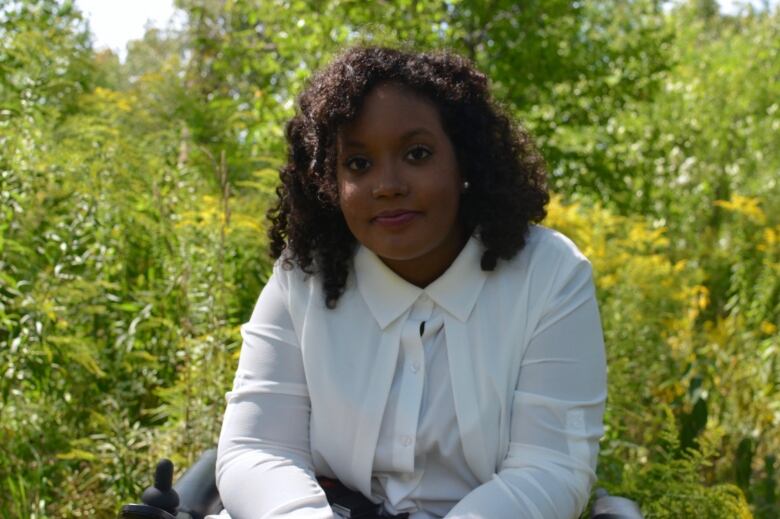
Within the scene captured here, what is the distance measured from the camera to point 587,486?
226 cm

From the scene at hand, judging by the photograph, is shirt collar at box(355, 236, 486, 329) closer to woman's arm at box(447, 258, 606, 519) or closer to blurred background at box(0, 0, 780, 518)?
woman's arm at box(447, 258, 606, 519)

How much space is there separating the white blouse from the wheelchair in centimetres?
4

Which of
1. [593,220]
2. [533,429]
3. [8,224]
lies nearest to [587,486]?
[533,429]

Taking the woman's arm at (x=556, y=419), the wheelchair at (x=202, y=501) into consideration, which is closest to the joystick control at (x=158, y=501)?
the wheelchair at (x=202, y=501)

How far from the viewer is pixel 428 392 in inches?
92.6

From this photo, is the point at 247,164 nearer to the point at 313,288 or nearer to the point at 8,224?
the point at 8,224

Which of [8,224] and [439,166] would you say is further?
[8,224]

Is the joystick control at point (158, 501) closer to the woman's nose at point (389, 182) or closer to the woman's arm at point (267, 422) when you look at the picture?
the woman's arm at point (267, 422)

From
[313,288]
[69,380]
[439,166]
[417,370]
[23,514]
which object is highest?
[439,166]

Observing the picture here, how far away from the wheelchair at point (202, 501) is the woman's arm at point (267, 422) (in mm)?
75

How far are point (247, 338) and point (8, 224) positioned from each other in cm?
135

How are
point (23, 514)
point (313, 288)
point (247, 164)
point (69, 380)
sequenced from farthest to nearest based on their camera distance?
point (247, 164) < point (69, 380) < point (23, 514) < point (313, 288)

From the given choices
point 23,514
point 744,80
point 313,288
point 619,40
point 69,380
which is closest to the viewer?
point 313,288

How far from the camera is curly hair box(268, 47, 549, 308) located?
234 cm
